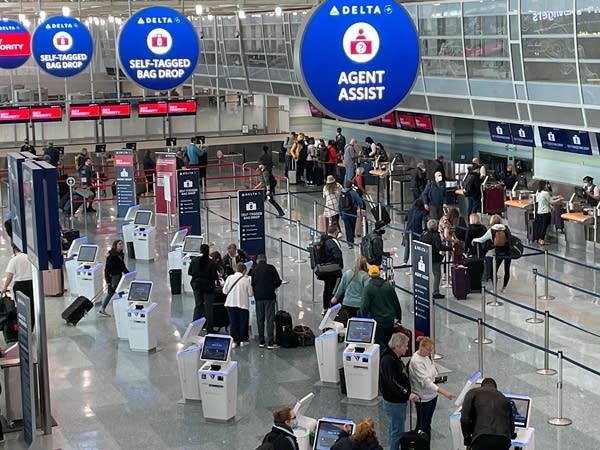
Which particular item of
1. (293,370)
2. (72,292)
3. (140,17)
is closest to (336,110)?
(293,370)

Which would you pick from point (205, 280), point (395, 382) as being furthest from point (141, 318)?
point (395, 382)

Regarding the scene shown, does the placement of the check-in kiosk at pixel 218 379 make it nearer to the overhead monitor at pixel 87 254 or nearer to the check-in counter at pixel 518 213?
the overhead monitor at pixel 87 254

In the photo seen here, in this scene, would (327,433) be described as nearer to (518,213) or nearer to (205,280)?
(205,280)

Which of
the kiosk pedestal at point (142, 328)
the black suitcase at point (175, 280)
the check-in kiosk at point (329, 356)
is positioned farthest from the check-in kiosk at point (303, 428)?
the black suitcase at point (175, 280)

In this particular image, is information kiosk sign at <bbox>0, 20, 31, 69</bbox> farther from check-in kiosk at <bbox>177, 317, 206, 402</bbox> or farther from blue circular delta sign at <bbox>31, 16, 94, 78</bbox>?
check-in kiosk at <bbox>177, 317, 206, 402</bbox>

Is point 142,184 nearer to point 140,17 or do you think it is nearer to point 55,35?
point 55,35

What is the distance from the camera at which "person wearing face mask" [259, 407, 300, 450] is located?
32.5 ft

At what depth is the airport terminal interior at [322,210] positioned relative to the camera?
13219 mm

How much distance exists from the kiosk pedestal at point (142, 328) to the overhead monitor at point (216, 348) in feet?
9.60

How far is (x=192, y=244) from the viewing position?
65.0ft

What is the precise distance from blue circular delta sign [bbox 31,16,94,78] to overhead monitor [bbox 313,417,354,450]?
17671 millimetres

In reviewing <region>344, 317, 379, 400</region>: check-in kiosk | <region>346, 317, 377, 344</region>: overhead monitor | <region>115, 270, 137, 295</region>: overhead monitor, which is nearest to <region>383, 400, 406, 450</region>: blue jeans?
<region>344, 317, 379, 400</region>: check-in kiosk

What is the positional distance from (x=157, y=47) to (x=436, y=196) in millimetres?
8973

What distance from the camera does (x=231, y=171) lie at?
38469 mm
